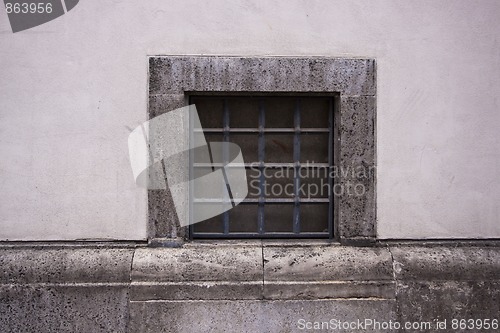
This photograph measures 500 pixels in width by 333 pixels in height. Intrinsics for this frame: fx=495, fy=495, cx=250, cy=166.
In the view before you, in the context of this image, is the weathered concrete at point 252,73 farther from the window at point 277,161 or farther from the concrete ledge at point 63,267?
the concrete ledge at point 63,267

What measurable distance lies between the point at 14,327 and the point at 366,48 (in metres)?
3.44

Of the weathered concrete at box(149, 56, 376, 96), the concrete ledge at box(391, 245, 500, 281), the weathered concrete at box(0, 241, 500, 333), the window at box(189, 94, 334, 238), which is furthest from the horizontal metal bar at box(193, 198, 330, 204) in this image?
the weathered concrete at box(149, 56, 376, 96)

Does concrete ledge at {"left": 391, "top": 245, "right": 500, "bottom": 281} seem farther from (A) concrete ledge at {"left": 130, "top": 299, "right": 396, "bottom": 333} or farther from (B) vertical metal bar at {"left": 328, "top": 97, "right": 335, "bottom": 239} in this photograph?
(B) vertical metal bar at {"left": 328, "top": 97, "right": 335, "bottom": 239}

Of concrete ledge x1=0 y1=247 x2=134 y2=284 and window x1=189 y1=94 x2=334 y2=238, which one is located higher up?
window x1=189 y1=94 x2=334 y2=238

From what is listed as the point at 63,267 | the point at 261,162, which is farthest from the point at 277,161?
A: the point at 63,267

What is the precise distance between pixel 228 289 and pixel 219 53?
1.81m

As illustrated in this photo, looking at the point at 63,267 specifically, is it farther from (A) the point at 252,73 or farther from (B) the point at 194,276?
(A) the point at 252,73

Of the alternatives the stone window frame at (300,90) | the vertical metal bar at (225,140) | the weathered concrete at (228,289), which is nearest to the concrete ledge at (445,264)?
the weathered concrete at (228,289)

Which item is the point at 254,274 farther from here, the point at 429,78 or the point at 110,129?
the point at 429,78

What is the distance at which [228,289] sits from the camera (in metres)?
3.75

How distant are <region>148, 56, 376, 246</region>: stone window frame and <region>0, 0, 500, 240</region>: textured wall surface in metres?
0.08

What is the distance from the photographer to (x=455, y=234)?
3955 millimetres

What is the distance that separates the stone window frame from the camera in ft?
12.6

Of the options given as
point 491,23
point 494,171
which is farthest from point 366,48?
point 494,171
